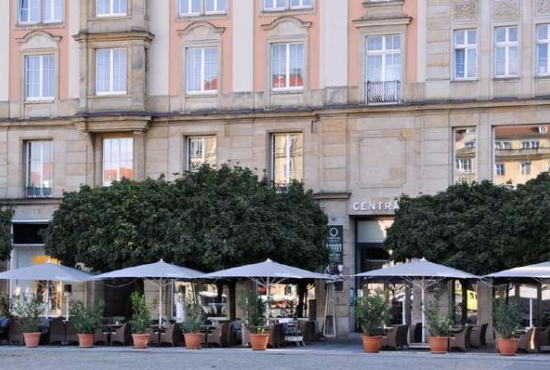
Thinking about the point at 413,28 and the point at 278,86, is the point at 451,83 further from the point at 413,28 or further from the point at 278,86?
the point at 278,86

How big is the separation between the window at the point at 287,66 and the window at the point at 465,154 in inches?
228

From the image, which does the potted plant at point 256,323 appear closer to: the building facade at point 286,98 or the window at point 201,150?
the building facade at point 286,98

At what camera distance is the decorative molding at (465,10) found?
139ft

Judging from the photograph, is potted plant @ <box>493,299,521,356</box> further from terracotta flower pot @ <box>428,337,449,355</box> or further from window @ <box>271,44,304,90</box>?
window @ <box>271,44,304,90</box>

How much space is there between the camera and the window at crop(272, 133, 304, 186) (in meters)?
44.6

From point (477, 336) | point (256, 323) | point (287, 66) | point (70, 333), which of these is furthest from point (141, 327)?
point (287, 66)

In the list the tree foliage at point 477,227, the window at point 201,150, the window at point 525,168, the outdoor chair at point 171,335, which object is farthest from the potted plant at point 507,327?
the window at point 201,150

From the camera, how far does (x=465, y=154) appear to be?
139ft

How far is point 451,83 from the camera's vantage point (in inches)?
1668

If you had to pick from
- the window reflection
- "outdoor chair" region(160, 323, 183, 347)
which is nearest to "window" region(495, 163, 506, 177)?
the window reflection

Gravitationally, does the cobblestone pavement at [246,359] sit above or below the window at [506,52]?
below

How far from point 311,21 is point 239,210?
7944 millimetres

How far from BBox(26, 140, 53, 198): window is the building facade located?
2.0 inches

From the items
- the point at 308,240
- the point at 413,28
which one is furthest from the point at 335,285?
the point at 413,28
